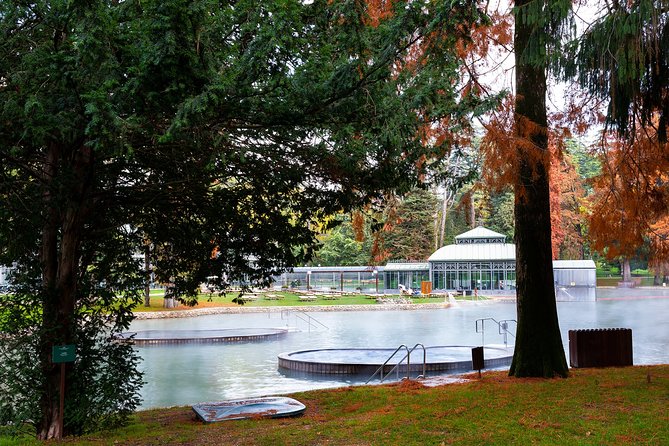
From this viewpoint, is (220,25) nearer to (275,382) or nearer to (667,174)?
(667,174)

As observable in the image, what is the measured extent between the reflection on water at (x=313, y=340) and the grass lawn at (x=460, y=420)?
8.93 feet

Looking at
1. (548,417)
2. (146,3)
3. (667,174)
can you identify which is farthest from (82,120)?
(667,174)

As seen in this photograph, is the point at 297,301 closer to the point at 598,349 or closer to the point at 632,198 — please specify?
the point at 598,349

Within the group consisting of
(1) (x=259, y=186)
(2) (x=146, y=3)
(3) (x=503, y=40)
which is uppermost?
(3) (x=503, y=40)

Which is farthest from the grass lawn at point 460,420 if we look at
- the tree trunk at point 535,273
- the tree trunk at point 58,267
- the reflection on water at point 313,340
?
the reflection on water at point 313,340

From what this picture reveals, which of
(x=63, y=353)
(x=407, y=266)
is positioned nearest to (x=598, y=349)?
(x=63, y=353)

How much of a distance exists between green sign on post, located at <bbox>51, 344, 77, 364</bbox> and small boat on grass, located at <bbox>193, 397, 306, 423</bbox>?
163 centimetres

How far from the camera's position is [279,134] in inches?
211

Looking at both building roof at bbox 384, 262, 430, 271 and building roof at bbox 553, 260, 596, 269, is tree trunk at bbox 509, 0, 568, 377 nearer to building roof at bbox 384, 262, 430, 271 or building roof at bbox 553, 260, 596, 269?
building roof at bbox 553, 260, 596, 269

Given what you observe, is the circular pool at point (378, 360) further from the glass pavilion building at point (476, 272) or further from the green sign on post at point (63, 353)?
the glass pavilion building at point (476, 272)

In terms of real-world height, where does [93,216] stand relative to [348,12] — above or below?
below

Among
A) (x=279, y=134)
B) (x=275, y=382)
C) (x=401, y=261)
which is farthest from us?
(x=401, y=261)

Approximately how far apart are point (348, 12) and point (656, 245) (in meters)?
5.38

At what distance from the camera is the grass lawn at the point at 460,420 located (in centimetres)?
493
